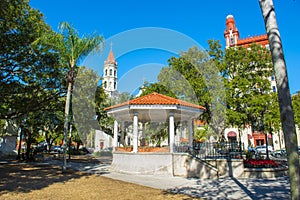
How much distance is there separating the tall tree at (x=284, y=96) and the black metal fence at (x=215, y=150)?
9037mm

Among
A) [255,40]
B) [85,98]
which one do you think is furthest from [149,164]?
[255,40]

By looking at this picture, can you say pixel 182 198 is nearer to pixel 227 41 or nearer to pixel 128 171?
pixel 128 171

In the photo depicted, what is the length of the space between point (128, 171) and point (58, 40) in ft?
31.8

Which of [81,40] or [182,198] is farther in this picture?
[81,40]

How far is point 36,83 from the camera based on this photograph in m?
15.5

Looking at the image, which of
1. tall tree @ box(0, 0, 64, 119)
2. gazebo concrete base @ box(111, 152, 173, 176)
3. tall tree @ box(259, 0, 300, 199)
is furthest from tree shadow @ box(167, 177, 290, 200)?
tall tree @ box(0, 0, 64, 119)

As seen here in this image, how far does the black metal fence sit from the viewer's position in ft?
41.7

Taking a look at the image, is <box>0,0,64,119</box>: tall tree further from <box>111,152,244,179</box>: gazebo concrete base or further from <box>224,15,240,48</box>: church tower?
<box>224,15,240,48</box>: church tower

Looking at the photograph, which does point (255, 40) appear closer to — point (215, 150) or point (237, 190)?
point (215, 150)

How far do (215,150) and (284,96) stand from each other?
9.52 meters

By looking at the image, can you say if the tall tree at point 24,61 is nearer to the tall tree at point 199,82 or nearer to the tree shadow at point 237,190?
the tall tree at point 199,82

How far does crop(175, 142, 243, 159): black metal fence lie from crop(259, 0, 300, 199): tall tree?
29.6 ft

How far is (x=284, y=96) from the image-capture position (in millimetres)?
3768

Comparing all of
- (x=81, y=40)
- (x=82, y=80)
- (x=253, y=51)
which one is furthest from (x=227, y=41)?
(x=81, y=40)
